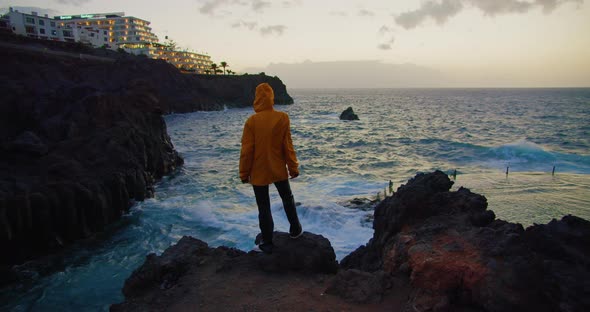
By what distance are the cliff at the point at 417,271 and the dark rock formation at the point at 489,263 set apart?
1 centimetres

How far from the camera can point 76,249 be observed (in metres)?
11.3

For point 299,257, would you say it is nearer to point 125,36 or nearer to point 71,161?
point 71,161

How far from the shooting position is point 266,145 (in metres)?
5.41

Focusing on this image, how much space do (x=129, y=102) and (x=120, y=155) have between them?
897 cm

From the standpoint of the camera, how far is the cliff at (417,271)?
12.7 ft

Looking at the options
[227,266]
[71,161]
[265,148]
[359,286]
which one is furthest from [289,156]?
[71,161]

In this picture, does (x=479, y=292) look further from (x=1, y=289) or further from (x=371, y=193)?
(x=371, y=193)

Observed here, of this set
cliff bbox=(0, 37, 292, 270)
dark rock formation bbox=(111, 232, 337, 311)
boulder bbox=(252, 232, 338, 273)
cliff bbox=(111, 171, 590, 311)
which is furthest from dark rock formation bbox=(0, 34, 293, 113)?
boulder bbox=(252, 232, 338, 273)

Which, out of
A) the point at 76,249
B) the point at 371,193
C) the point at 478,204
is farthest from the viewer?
the point at 371,193

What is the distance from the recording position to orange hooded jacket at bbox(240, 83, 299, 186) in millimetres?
5410

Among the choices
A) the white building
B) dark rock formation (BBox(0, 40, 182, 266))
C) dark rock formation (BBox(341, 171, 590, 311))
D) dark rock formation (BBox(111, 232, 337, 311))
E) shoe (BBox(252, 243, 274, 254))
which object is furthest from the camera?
the white building

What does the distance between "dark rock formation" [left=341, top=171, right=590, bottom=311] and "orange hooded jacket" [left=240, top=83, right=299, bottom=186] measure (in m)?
2.20

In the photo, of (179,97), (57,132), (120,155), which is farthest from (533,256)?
(179,97)

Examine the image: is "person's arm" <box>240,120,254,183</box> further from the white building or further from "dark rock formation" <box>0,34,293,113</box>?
the white building
